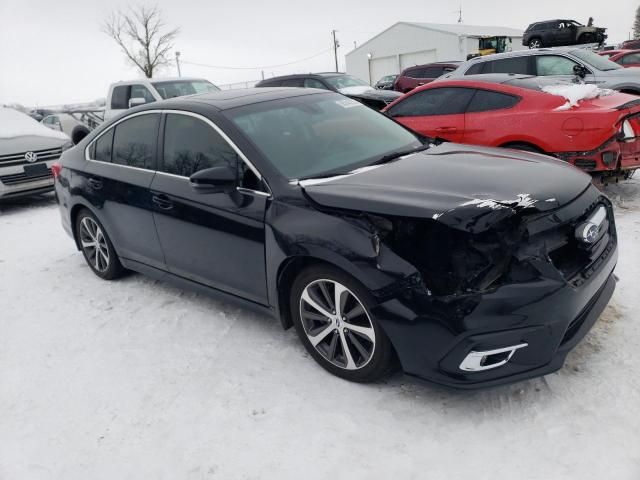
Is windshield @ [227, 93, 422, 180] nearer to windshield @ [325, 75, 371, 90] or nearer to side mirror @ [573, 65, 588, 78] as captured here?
side mirror @ [573, 65, 588, 78]

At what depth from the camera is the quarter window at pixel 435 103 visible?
19.8ft

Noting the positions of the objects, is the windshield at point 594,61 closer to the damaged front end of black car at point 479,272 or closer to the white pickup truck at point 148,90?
the white pickup truck at point 148,90

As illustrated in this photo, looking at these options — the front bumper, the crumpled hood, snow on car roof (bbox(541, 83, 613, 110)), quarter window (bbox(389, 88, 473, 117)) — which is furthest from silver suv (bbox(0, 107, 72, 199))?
the front bumper

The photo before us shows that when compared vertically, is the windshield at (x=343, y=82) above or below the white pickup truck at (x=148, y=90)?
below

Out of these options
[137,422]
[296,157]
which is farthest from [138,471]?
[296,157]

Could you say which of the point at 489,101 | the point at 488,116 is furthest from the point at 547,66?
the point at 488,116

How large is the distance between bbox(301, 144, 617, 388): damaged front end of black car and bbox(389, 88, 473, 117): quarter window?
3628 millimetres

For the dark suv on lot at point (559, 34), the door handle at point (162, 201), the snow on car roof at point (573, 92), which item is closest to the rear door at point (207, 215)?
the door handle at point (162, 201)

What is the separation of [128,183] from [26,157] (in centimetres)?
507

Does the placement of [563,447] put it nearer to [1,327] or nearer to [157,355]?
[157,355]

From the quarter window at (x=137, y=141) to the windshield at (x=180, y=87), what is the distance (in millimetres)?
7170

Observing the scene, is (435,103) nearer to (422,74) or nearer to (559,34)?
(422,74)

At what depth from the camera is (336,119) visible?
3.71 metres

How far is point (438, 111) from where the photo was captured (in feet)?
20.5
